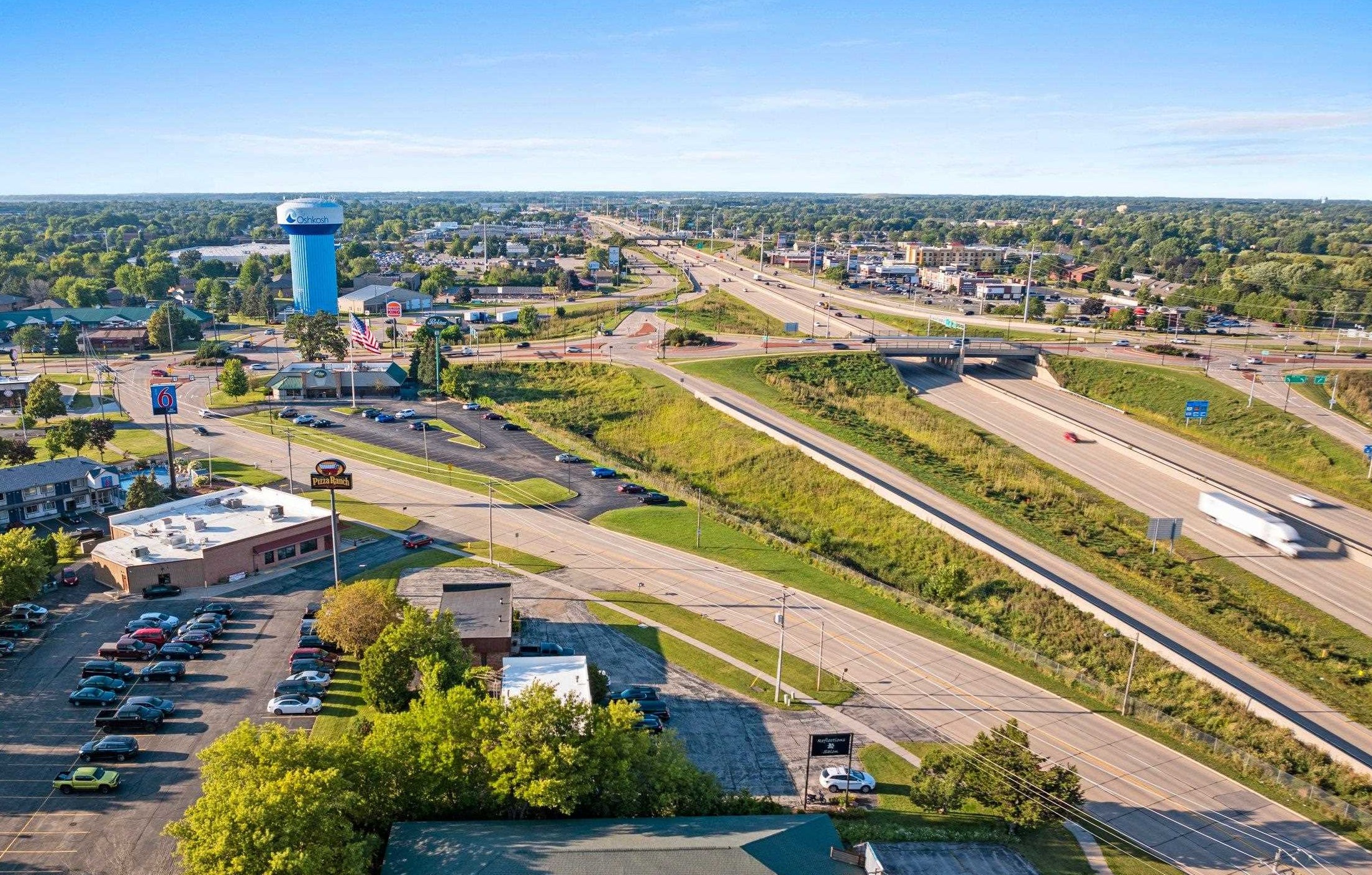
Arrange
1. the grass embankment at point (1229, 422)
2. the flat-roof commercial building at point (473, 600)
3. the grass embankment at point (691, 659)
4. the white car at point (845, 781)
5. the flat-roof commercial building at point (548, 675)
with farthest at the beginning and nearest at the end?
the grass embankment at point (1229, 422), the flat-roof commercial building at point (473, 600), the grass embankment at point (691, 659), the flat-roof commercial building at point (548, 675), the white car at point (845, 781)

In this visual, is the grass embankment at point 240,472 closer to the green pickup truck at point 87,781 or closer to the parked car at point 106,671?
the parked car at point 106,671

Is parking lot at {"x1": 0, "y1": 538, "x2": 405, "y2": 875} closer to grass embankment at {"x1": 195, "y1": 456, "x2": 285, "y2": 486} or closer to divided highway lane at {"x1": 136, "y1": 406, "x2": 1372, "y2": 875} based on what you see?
divided highway lane at {"x1": 136, "y1": 406, "x2": 1372, "y2": 875}

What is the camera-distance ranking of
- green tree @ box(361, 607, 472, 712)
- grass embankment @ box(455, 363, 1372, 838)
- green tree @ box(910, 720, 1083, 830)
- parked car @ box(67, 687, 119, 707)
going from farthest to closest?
grass embankment @ box(455, 363, 1372, 838), parked car @ box(67, 687, 119, 707), green tree @ box(361, 607, 472, 712), green tree @ box(910, 720, 1083, 830)

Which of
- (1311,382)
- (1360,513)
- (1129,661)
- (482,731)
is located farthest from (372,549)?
(1311,382)

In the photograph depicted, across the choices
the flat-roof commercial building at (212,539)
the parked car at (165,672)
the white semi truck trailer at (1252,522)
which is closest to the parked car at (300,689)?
the parked car at (165,672)

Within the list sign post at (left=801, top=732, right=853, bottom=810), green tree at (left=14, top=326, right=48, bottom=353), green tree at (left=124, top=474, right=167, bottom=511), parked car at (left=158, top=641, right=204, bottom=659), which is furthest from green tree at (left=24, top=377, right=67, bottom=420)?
sign post at (left=801, top=732, right=853, bottom=810)

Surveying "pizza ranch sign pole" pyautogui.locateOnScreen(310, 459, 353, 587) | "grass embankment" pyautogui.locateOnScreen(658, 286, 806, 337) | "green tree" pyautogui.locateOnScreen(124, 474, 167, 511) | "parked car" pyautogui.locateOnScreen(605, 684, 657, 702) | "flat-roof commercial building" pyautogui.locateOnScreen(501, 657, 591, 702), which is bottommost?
"parked car" pyautogui.locateOnScreen(605, 684, 657, 702)

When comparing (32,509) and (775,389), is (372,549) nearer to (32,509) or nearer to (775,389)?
(32,509)
